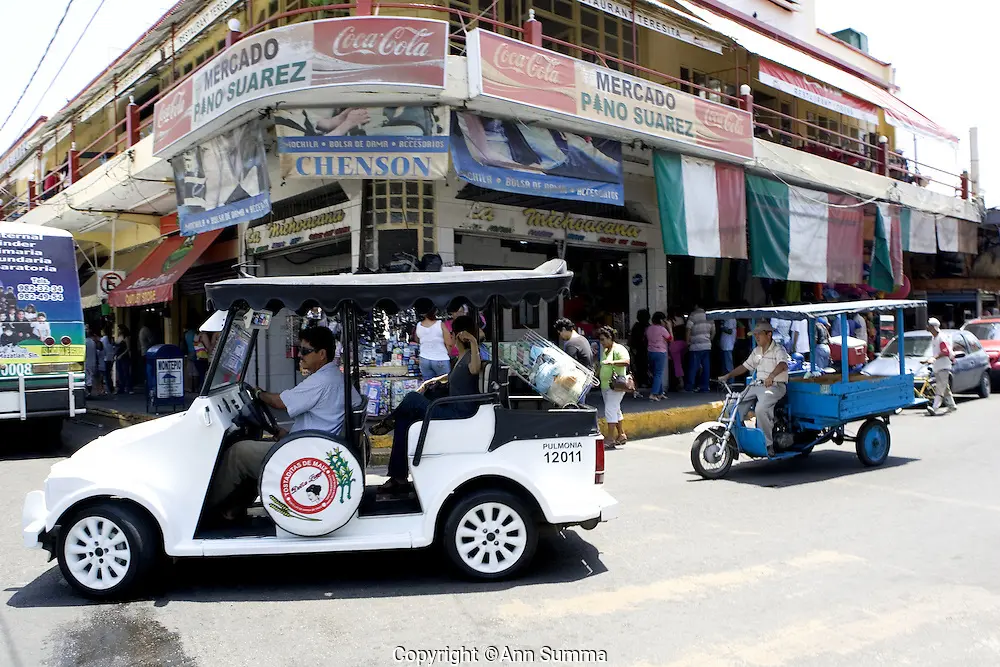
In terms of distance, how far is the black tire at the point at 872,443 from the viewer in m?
8.78

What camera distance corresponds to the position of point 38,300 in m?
10.9

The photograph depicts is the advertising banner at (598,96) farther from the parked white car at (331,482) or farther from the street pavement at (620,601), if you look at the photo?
the street pavement at (620,601)

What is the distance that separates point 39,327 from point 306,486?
8.21 m

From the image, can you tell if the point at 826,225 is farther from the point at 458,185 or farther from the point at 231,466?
the point at 231,466

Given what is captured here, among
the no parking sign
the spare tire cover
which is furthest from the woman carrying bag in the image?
the no parking sign

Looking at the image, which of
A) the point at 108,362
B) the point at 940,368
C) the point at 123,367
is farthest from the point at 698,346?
the point at 108,362

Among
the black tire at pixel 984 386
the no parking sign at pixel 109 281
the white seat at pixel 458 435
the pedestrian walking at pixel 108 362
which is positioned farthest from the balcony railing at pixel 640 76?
the white seat at pixel 458 435

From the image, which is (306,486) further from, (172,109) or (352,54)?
(172,109)

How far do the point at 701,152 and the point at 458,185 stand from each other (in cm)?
456

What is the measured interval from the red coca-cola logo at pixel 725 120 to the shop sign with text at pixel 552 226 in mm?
2657

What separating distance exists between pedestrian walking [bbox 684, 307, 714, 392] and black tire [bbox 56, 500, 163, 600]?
12193mm

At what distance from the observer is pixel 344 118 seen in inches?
411

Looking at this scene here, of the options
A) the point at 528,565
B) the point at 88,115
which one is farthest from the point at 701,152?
the point at 88,115

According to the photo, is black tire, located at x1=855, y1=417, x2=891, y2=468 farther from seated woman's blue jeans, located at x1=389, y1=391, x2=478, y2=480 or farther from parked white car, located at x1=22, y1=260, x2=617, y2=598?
seated woman's blue jeans, located at x1=389, y1=391, x2=478, y2=480
